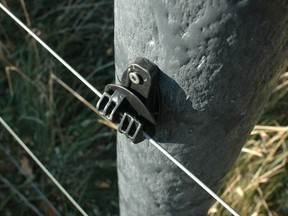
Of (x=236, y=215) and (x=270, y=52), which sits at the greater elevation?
(x=270, y=52)

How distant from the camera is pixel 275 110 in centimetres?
188

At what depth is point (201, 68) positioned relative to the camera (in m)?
0.64

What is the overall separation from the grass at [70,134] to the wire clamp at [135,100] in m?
0.95

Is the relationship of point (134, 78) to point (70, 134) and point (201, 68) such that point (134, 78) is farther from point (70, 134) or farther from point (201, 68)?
point (70, 134)

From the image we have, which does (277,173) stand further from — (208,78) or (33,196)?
(208,78)

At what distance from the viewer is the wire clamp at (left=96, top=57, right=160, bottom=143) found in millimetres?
676

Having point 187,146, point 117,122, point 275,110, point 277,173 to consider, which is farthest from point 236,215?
point 275,110

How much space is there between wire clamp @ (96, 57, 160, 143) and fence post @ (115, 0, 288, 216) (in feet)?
0.05

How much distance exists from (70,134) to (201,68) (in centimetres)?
145

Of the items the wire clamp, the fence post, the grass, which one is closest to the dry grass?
the grass

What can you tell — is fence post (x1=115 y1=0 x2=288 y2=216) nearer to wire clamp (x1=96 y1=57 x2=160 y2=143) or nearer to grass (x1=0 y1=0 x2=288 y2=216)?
wire clamp (x1=96 y1=57 x2=160 y2=143)

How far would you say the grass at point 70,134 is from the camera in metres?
1.71

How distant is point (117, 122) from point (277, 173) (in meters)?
1.11

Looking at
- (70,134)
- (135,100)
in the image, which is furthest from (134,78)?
(70,134)
